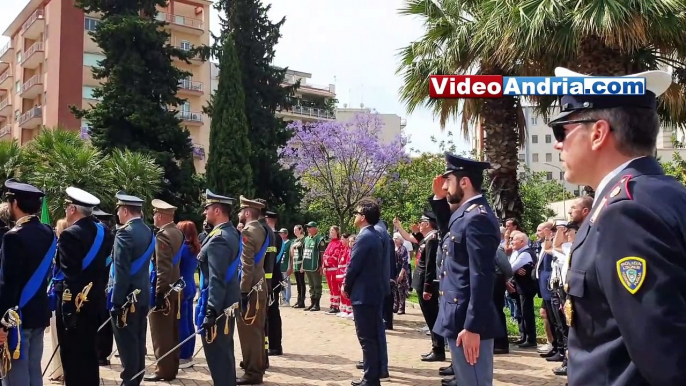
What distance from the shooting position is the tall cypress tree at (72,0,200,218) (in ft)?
85.4

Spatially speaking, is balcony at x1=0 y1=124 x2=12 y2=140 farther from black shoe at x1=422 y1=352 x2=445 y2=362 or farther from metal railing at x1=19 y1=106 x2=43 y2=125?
black shoe at x1=422 y1=352 x2=445 y2=362

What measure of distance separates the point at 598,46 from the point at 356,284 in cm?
691

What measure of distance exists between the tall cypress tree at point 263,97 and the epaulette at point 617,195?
96.2ft

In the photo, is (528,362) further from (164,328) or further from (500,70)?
(500,70)

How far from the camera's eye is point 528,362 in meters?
8.80

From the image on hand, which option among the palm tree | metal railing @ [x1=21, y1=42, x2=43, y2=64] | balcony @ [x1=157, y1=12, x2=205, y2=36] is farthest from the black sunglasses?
metal railing @ [x1=21, y1=42, x2=43, y2=64]

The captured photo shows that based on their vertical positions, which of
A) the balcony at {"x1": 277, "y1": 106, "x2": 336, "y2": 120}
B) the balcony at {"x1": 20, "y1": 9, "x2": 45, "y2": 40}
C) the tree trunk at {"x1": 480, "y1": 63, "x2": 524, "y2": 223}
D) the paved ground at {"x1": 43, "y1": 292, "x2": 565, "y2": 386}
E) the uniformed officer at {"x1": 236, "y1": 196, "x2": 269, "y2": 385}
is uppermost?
the balcony at {"x1": 20, "y1": 9, "x2": 45, "y2": 40}

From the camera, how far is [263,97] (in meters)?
32.6

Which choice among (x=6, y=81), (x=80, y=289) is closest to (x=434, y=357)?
(x=80, y=289)

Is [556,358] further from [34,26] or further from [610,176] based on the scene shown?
[34,26]

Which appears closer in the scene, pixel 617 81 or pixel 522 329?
pixel 617 81

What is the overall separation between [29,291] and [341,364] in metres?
4.55

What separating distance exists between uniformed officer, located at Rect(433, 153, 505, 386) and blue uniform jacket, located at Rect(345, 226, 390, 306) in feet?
6.99

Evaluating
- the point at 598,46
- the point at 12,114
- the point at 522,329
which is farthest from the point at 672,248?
the point at 12,114
